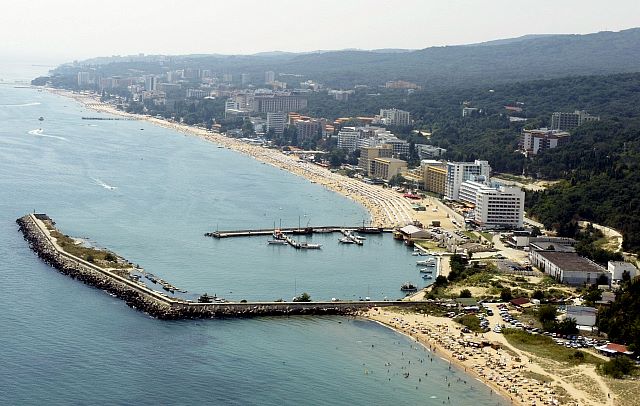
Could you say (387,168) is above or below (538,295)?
above

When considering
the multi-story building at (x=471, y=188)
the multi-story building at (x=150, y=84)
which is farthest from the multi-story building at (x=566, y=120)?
the multi-story building at (x=150, y=84)

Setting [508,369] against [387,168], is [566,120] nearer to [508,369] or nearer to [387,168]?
[387,168]

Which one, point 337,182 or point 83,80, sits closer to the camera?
point 337,182

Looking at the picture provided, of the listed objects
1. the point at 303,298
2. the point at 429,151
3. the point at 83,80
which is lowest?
the point at 303,298

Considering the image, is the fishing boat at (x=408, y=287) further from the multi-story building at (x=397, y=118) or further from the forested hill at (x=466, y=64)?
the forested hill at (x=466, y=64)

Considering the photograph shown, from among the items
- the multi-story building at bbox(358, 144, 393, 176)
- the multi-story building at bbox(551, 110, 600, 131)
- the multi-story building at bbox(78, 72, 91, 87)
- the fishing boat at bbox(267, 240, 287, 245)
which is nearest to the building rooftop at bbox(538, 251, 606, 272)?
the fishing boat at bbox(267, 240, 287, 245)

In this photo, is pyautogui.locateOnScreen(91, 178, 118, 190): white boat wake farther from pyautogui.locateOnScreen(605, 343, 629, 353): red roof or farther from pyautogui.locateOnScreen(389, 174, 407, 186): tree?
pyautogui.locateOnScreen(605, 343, 629, 353): red roof

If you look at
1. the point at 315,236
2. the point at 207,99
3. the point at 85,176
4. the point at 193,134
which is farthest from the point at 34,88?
the point at 315,236

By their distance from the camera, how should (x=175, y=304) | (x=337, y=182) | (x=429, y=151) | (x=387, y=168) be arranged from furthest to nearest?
(x=429, y=151), (x=387, y=168), (x=337, y=182), (x=175, y=304)

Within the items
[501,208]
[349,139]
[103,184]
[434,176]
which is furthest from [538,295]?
[349,139]
